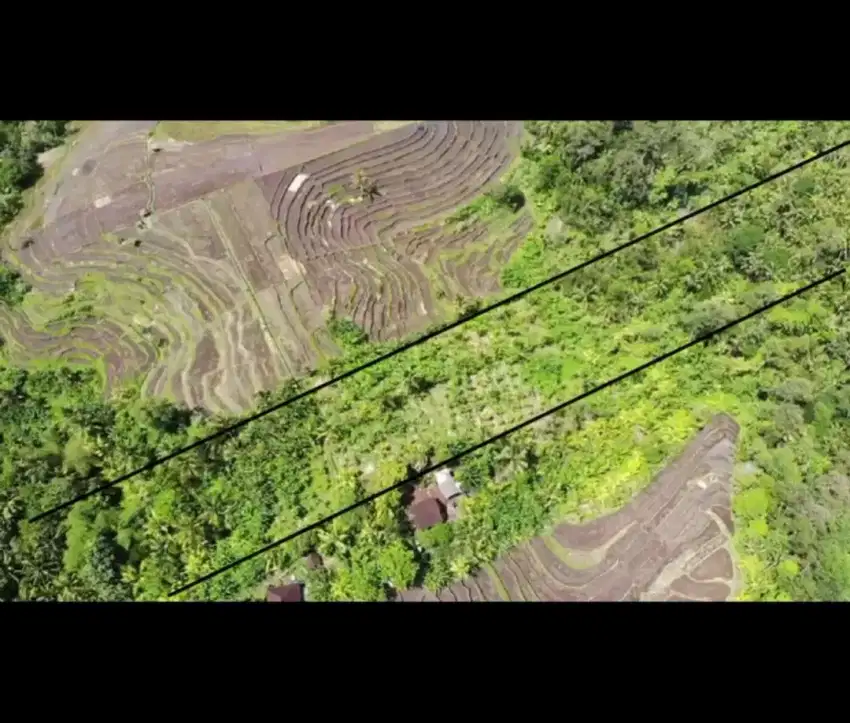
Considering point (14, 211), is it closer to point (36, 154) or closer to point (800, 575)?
point (36, 154)

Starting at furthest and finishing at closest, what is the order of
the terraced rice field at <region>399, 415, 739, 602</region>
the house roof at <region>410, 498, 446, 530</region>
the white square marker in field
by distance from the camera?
the white square marker in field < the house roof at <region>410, 498, 446, 530</region> < the terraced rice field at <region>399, 415, 739, 602</region>

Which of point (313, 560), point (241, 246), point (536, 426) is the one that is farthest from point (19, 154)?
point (536, 426)

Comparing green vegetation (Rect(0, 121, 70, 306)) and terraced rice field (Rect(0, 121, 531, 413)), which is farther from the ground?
green vegetation (Rect(0, 121, 70, 306))

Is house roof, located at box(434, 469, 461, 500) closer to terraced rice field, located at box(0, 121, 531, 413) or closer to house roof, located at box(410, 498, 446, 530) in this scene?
house roof, located at box(410, 498, 446, 530)

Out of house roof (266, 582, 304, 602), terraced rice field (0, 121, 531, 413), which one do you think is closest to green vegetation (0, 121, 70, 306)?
terraced rice field (0, 121, 531, 413)

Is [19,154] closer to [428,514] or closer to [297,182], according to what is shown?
[297,182]

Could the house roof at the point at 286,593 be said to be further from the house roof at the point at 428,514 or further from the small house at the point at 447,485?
the small house at the point at 447,485
